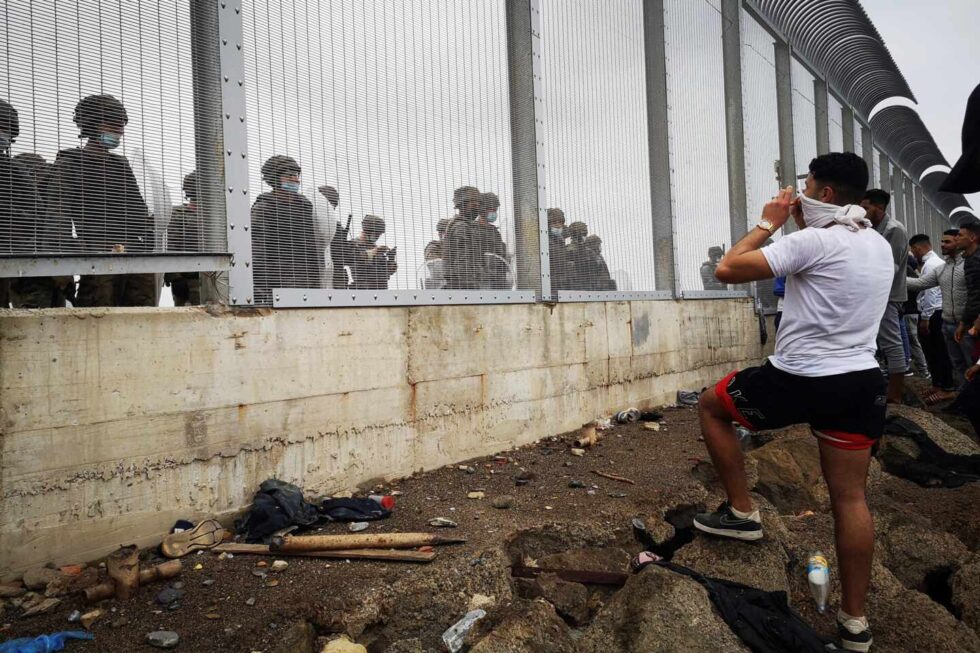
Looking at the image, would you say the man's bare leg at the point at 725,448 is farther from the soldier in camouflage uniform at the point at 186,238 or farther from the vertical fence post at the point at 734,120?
the vertical fence post at the point at 734,120

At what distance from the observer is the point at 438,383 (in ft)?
14.8

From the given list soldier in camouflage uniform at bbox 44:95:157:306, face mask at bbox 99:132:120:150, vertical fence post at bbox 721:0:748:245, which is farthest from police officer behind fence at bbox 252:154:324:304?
vertical fence post at bbox 721:0:748:245

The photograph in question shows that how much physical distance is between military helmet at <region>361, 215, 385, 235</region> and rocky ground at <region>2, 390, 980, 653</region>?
1.77 metres

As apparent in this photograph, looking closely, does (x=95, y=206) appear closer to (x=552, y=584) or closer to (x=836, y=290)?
(x=552, y=584)

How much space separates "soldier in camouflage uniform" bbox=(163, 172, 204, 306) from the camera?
10.7 ft

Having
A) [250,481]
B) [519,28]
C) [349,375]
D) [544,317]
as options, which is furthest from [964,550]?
[519,28]

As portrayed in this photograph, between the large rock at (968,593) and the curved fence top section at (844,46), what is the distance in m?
9.74

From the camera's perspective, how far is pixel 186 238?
10.9 feet

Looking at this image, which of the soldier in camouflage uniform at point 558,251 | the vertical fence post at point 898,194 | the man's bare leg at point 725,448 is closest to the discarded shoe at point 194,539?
the man's bare leg at point 725,448

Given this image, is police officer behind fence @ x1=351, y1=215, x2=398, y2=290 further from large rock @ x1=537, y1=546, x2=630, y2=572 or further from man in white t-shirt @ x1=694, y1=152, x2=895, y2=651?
man in white t-shirt @ x1=694, y1=152, x2=895, y2=651

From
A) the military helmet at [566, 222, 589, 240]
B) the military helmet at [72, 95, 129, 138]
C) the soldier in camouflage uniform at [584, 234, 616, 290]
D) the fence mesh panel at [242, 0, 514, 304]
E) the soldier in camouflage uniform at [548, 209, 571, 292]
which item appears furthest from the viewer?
the soldier in camouflage uniform at [584, 234, 616, 290]

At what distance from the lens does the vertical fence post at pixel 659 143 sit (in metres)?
7.49

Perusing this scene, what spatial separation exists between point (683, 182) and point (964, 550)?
544 cm

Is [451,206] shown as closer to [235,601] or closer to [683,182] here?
[235,601]
